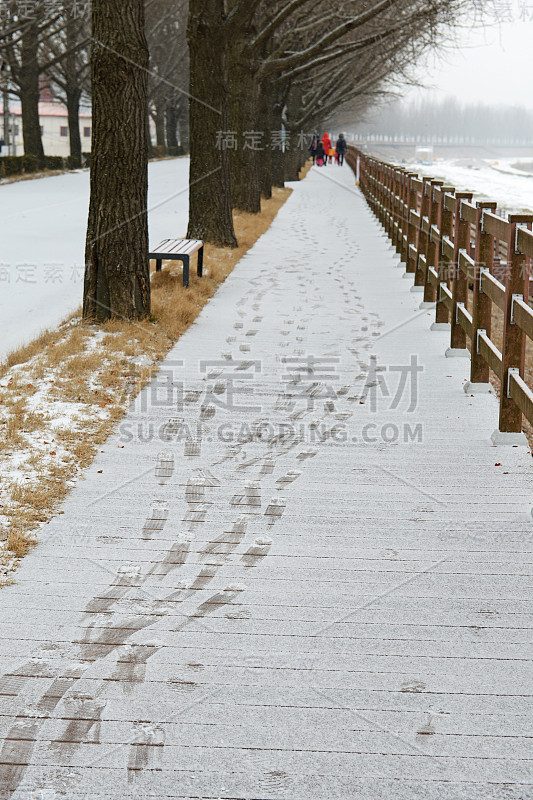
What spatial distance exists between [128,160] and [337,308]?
3.15 m

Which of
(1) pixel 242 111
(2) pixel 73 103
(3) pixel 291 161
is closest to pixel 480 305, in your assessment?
(1) pixel 242 111

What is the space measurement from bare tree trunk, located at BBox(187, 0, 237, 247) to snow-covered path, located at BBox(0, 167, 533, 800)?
8.84 meters

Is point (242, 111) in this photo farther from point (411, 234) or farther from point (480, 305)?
point (480, 305)

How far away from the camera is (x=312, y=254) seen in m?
16.9

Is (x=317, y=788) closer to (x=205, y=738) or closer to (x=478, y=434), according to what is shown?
(x=205, y=738)

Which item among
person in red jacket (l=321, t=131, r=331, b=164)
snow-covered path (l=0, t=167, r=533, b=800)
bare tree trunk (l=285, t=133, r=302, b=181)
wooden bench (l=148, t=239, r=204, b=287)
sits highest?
person in red jacket (l=321, t=131, r=331, b=164)

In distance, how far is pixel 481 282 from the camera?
285 inches

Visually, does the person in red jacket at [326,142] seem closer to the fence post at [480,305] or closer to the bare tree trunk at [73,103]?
the bare tree trunk at [73,103]

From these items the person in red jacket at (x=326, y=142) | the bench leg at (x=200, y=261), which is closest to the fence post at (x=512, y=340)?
the bench leg at (x=200, y=261)

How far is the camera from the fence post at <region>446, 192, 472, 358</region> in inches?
336

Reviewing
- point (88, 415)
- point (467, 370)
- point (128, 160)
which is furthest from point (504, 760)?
point (128, 160)

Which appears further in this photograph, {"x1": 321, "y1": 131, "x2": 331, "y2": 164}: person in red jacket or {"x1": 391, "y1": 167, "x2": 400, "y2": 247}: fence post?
{"x1": 321, "y1": 131, "x2": 331, "y2": 164}: person in red jacket

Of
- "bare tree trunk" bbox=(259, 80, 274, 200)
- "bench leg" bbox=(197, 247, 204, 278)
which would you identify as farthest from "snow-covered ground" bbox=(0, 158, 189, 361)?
"bare tree trunk" bbox=(259, 80, 274, 200)

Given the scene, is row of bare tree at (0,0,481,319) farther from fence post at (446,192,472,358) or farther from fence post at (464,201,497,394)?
fence post at (464,201,497,394)
